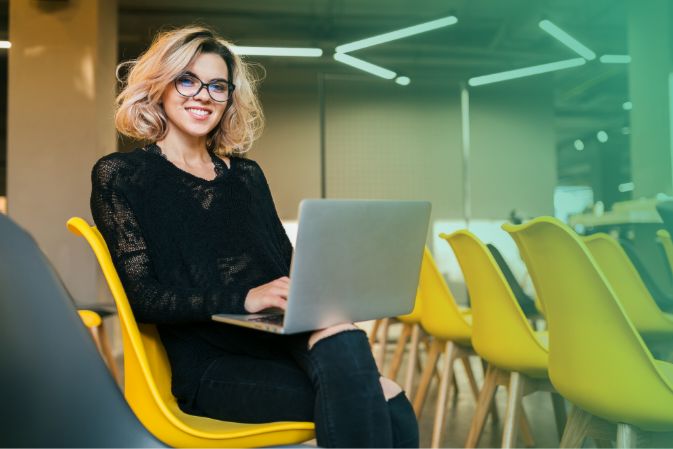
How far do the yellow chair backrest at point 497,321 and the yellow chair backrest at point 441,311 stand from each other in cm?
40

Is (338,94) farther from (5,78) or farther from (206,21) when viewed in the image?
(5,78)

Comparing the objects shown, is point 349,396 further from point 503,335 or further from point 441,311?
point 441,311

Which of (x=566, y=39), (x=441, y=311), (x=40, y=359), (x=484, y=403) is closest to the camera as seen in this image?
(x=40, y=359)

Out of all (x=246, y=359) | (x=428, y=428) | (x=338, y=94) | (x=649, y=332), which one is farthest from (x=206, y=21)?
(x=246, y=359)

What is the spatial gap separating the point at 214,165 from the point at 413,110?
4.72m

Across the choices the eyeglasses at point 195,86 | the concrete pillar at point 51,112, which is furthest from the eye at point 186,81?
the concrete pillar at point 51,112

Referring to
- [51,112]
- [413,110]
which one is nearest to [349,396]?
[51,112]

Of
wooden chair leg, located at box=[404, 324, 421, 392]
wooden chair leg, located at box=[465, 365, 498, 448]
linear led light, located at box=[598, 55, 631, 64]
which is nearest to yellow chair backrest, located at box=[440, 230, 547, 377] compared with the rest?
wooden chair leg, located at box=[465, 365, 498, 448]

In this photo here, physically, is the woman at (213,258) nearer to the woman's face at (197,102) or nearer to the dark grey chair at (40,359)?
the woman's face at (197,102)

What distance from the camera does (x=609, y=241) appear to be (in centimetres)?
253

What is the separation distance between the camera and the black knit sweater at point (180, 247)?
126cm

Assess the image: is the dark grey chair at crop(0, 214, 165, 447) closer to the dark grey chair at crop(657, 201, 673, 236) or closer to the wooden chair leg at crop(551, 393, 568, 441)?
the dark grey chair at crop(657, 201, 673, 236)

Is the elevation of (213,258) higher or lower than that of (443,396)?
higher

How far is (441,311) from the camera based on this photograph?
2713 mm
